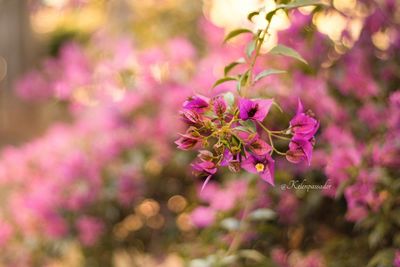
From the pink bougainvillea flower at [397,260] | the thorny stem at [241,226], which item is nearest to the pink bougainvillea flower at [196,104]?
the pink bougainvillea flower at [397,260]

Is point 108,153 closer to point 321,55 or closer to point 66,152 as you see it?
point 66,152

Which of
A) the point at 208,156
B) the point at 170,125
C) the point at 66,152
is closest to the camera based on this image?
the point at 208,156

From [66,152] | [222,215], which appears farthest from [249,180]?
[66,152]

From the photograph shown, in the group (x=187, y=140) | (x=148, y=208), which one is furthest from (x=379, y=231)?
(x=148, y=208)

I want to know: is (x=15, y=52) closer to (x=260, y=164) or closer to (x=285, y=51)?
(x=285, y=51)

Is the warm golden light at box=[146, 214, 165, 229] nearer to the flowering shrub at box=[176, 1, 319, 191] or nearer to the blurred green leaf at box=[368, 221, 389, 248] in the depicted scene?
the blurred green leaf at box=[368, 221, 389, 248]

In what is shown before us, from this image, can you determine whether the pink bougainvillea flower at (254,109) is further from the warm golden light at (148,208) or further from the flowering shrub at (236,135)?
the warm golden light at (148,208)

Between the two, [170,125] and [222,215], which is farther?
[170,125]
